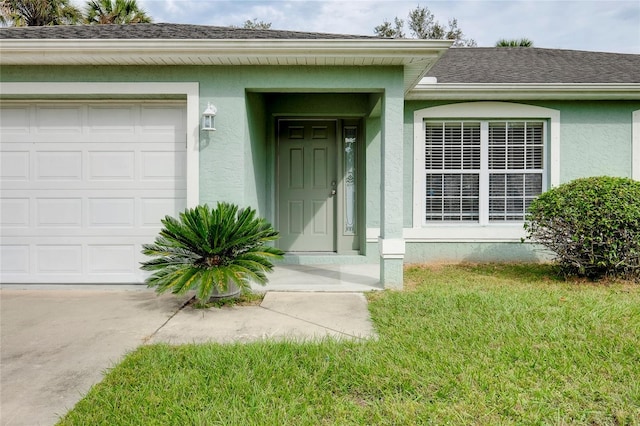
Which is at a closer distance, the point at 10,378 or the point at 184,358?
the point at 10,378

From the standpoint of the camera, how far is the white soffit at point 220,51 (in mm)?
4609

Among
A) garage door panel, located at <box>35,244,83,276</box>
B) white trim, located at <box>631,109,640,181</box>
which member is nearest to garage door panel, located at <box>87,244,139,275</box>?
garage door panel, located at <box>35,244,83,276</box>

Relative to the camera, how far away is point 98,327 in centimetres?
374

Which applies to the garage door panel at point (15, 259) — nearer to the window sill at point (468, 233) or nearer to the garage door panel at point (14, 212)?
the garage door panel at point (14, 212)

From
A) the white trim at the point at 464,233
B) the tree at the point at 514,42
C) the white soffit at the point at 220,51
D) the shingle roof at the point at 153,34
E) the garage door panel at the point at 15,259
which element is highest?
the tree at the point at 514,42

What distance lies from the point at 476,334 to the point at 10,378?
344cm

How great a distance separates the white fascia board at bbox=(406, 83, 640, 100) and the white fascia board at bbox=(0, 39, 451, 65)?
6.41 ft

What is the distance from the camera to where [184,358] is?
2928 millimetres

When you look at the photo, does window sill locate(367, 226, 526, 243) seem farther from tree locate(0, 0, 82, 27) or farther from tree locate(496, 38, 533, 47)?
tree locate(0, 0, 82, 27)

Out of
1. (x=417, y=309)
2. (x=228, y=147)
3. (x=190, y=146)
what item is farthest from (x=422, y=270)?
(x=190, y=146)

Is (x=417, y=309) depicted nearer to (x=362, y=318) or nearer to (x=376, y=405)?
(x=362, y=318)

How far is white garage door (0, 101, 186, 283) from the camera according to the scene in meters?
5.21

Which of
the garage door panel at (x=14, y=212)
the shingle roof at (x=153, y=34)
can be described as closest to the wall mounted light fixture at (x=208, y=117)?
the shingle roof at (x=153, y=34)

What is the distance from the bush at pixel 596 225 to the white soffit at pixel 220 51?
8.64ft
